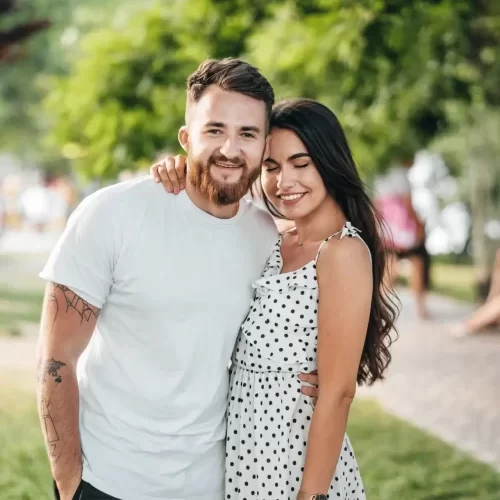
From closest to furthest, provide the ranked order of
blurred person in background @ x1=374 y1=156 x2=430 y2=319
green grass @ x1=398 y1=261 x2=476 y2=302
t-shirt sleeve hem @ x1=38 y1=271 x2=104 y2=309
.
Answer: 1. t-shirt sleeve hem @ x1=38 y1=271 x2=104 y2=309
2. blurred person in background @ x1=374 y1=156 x2=430 y2=319
3. green grass @ x1=398 y1=261 x2=476 y2=302

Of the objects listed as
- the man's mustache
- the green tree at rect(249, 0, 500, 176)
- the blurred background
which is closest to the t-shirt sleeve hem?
the man's mustache

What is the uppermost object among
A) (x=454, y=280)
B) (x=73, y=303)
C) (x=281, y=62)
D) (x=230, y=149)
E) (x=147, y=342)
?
(x=281, y=62)

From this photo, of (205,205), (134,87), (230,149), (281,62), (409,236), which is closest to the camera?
(230,149)

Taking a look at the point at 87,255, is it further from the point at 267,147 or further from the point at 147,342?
the point at 267,147

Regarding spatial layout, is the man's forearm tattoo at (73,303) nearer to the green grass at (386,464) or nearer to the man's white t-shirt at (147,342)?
the man's white t-shirt at (147,342)

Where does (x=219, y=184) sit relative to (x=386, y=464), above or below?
above

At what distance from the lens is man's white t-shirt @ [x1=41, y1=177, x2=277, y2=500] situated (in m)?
2.76

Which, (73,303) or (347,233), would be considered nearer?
(73,303)

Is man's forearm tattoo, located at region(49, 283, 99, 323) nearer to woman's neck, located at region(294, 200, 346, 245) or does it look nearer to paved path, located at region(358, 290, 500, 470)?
woman's neck, located at region(294, 200, 346, 245)

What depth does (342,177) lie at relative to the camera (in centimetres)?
314

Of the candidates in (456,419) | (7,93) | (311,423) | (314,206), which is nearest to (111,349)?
(311,423)

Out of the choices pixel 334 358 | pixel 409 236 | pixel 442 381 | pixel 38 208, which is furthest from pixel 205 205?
pixel 38 208

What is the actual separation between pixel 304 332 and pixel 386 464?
4053 mm

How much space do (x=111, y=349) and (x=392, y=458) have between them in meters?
4.49
